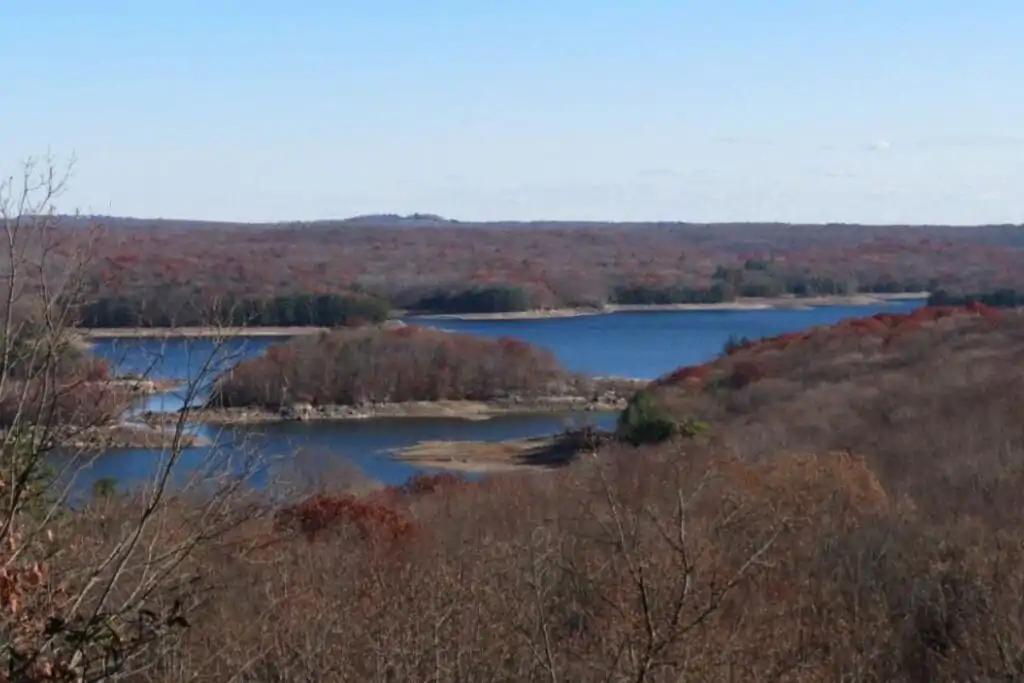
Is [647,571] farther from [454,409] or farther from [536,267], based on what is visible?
[536,267]

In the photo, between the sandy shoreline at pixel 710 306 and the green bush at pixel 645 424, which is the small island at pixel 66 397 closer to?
the green bush at pixel 645 424

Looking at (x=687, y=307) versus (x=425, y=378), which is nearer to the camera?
(x=425, y=378)

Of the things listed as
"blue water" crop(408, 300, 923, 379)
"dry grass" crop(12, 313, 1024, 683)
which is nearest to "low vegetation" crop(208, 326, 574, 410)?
"blue water" crop(408, 300, 923, 379)

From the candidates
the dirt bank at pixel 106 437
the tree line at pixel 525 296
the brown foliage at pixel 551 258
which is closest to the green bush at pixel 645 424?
the brown foliage at pixel 551 258

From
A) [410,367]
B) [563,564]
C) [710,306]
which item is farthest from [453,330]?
[563,564]

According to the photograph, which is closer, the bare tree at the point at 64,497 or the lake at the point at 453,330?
the bare tree at the point at 64,497

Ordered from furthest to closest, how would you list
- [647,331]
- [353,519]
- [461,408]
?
[647,331] → [461,408] → [353,519]

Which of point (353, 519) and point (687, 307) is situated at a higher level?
point (687, 307)
